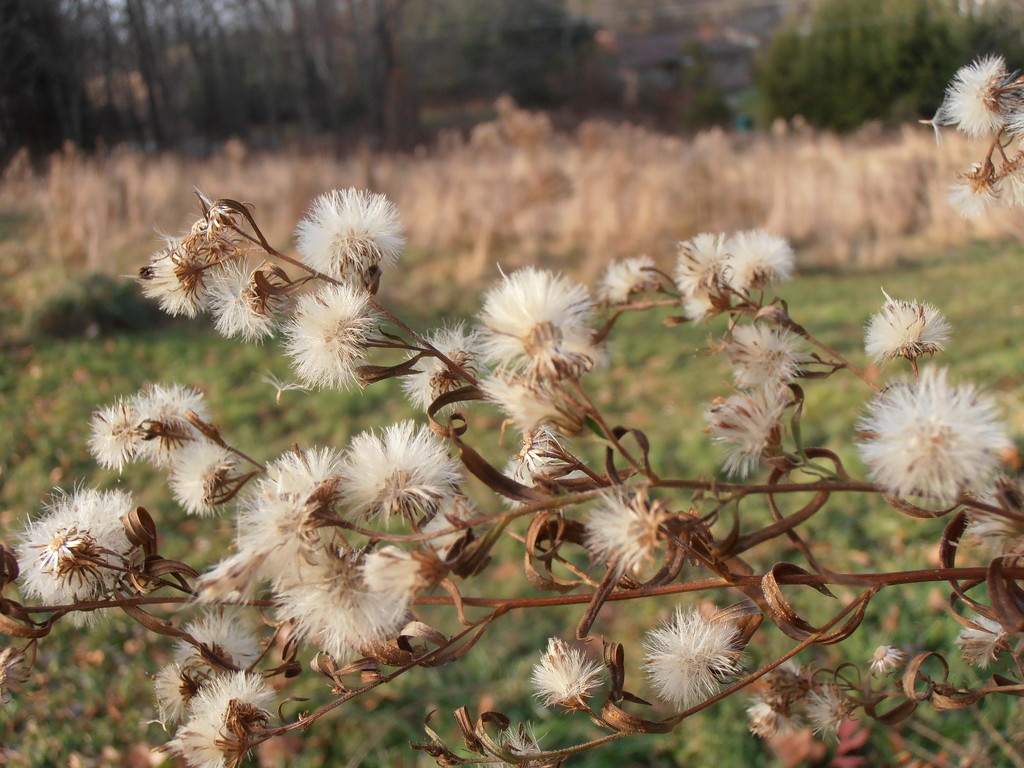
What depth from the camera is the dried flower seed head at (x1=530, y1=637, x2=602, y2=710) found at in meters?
0.76

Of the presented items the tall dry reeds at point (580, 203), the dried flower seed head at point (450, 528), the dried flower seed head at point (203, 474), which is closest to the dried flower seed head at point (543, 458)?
the dried flower seed head at point (450, 528)

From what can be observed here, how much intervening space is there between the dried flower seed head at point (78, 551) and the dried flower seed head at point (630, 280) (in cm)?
60

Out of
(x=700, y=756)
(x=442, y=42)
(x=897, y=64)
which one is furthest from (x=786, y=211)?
(x=442, y=42)

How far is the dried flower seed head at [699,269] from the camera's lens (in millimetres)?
887

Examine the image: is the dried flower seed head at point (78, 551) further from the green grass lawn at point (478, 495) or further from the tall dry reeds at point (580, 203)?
the tall dry reeds at point (580, 203)

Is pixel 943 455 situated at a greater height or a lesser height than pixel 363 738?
greater

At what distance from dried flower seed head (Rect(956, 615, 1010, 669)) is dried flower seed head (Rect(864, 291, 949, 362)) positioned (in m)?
0.28

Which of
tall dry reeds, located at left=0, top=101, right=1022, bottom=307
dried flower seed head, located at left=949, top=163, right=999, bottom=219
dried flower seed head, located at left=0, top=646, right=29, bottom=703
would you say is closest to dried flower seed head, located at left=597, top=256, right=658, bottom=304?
dried flower seed head, located at left=949, top=163, right=999, bottom=219

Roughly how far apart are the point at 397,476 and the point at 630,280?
47cm

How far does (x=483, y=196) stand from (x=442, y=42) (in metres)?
10.7

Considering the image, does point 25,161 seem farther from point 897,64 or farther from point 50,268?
point 897,64

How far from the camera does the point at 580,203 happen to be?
727 cm

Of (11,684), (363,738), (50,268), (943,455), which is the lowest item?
(363,738)

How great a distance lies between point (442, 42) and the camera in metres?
17.0
